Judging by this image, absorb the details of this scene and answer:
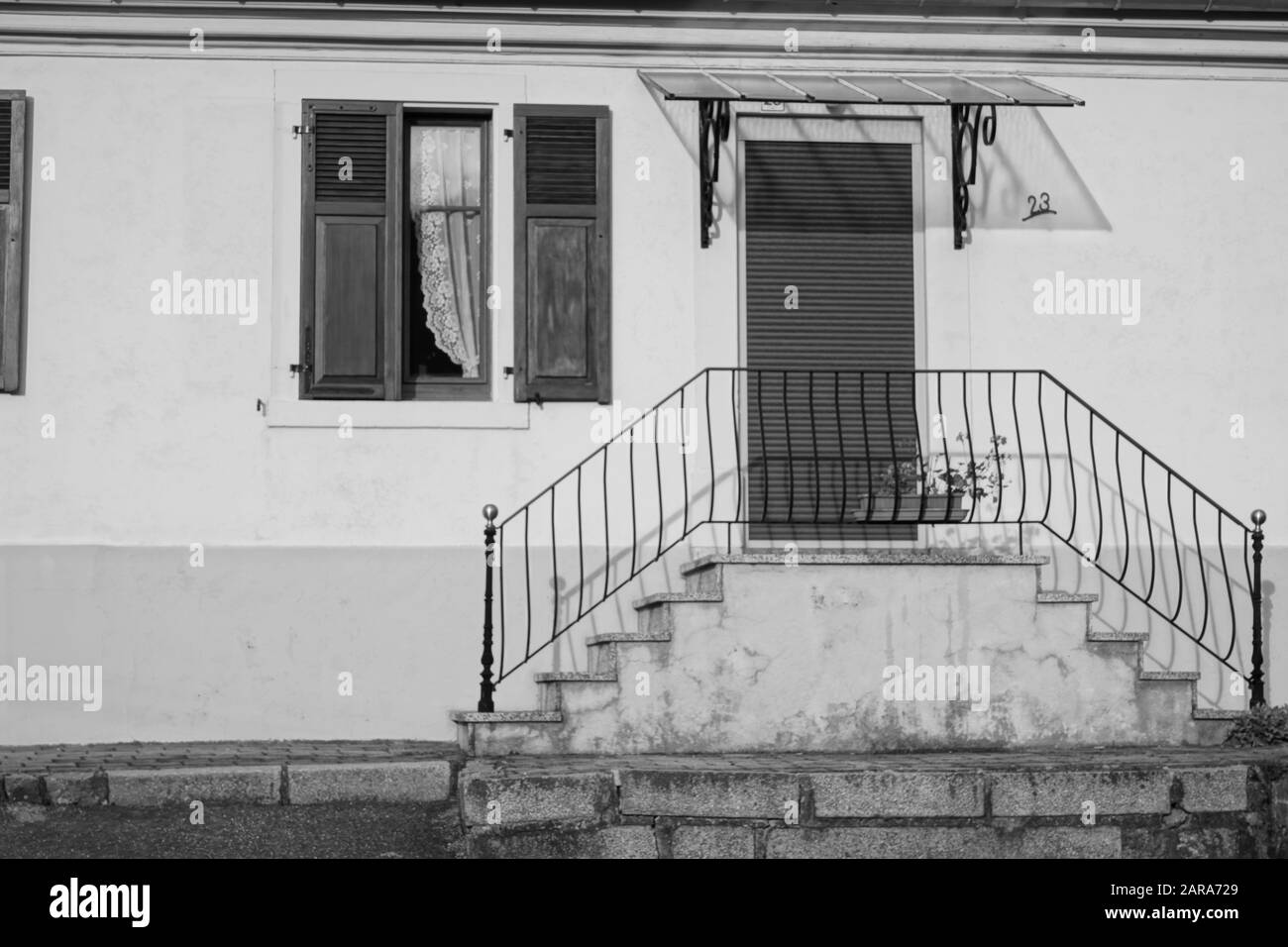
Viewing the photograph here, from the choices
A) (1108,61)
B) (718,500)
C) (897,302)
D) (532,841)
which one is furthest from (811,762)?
(1108,61)

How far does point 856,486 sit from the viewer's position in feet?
36.0

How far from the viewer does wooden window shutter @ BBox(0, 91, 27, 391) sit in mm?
10609

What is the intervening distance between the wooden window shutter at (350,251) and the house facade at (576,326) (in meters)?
0.02

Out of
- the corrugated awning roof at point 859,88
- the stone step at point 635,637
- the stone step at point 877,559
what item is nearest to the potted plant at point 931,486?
the stone step at point 877,559

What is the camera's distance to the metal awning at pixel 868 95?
1034 cm

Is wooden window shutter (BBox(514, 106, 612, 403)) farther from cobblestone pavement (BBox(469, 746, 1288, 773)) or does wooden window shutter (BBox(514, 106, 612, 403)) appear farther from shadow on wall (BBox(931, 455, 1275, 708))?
cobblestone pavement (BBox(469, 746, 1288, 773))

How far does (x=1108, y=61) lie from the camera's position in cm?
1136

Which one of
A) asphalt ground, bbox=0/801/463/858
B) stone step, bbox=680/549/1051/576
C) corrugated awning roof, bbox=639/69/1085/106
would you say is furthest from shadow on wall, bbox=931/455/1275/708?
asphalt ground, bbox=0/801/463/858

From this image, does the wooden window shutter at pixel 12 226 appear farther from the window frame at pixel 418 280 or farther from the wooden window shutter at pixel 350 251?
the window frame at pixel 418 280

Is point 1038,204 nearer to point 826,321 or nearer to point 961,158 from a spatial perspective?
point 961,158

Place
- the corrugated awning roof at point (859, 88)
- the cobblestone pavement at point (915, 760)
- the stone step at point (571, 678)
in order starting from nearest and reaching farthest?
the cobblestone pavement at point (915, 760)
the stone step at point (571, 678)
the corrugated awning roof at point (859, 88)

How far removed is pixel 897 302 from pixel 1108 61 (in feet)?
6.58
